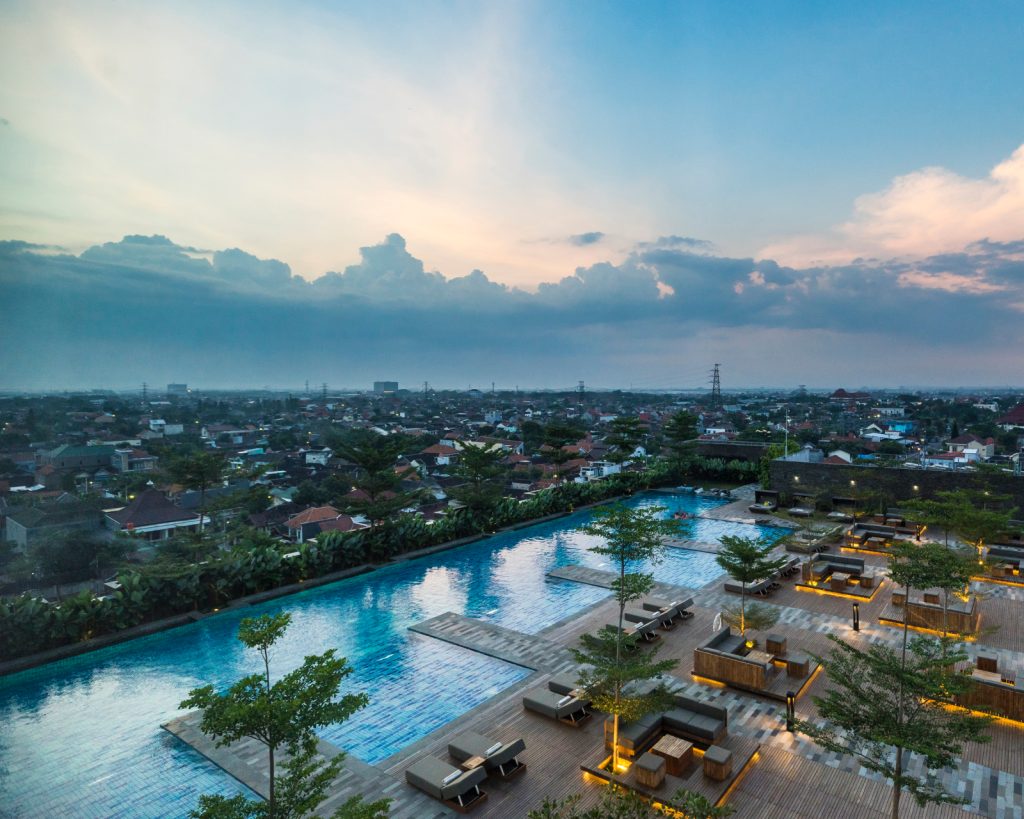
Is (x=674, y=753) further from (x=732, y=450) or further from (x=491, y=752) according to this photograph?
(x=732, y=450)

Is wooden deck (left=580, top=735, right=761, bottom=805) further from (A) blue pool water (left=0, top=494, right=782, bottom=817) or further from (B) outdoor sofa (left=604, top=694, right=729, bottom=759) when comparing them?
(A) blue pool water (left=0, top=494, right=782, bottom=817)

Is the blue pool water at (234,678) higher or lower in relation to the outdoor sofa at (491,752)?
lower

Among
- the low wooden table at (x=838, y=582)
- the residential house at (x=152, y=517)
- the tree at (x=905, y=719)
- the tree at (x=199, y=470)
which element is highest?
the tree at (x=199, y=470)

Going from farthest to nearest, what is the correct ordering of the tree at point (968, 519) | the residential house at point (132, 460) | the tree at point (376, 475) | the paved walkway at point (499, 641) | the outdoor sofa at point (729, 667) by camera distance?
the residential house at point (132, 460) < the tree at point (376, 475) < the tree at point (968, 519) < the paved walkway at point (499, 641) < the outdoor sofa at point (729, 667)

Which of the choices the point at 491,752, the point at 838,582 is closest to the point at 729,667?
the point at 491,752

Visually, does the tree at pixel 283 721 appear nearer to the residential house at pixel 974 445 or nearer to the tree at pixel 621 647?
the tree at pixel 621 647

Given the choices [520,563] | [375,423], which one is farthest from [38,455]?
[375,423]

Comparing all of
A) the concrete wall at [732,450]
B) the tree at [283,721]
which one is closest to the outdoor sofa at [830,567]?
the tree at [283,721]
